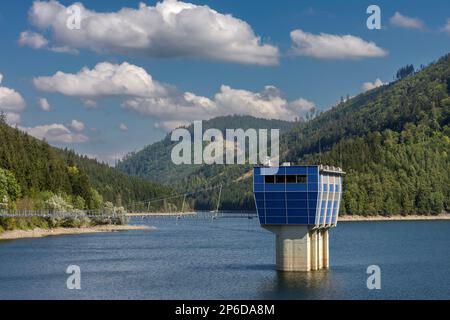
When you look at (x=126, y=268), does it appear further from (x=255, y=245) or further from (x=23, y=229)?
(x=23, y=229)

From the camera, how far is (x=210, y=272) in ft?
370

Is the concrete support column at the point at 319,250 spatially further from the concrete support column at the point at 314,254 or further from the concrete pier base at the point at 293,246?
the concrete pier base at the point at 293,246

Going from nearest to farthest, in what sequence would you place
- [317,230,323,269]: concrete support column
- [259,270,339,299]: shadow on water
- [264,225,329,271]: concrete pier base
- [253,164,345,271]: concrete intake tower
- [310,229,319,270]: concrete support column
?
[259,270,339,299]: shadow on water
[253,164,345,271]: concrete intake tower
[264,225,329,271]: concrete pier base
[310,229,319,270]: concrete support column
[317,230,323,269]: concrete support column

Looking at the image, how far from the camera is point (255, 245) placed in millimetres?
171250

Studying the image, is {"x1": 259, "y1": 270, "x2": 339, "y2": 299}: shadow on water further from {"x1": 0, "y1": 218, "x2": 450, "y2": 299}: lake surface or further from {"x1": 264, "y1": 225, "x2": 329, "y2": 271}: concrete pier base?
{"x1": 264, "y1": 225, "x2": 329, "y2": 271}: concrete pier base

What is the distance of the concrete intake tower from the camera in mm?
99375

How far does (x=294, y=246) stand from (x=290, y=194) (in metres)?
6.81

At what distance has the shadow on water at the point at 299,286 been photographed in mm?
88000

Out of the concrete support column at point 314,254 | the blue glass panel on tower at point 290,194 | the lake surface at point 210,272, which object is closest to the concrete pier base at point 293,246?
the concrete support column at point 314,254

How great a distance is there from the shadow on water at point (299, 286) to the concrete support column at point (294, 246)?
3.69ft

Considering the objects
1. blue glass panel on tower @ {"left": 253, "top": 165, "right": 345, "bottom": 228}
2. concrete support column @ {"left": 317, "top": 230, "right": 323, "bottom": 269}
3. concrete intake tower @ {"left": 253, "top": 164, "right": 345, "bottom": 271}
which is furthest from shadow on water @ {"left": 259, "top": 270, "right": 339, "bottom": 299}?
blue glass panel on tower @ {"left": 253, "top": 165, "right": 345, "bottom": 228}

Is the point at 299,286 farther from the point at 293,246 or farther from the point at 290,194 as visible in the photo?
the point at 290,194

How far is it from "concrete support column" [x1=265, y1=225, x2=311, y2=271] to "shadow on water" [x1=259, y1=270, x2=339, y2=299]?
1.12 metres
